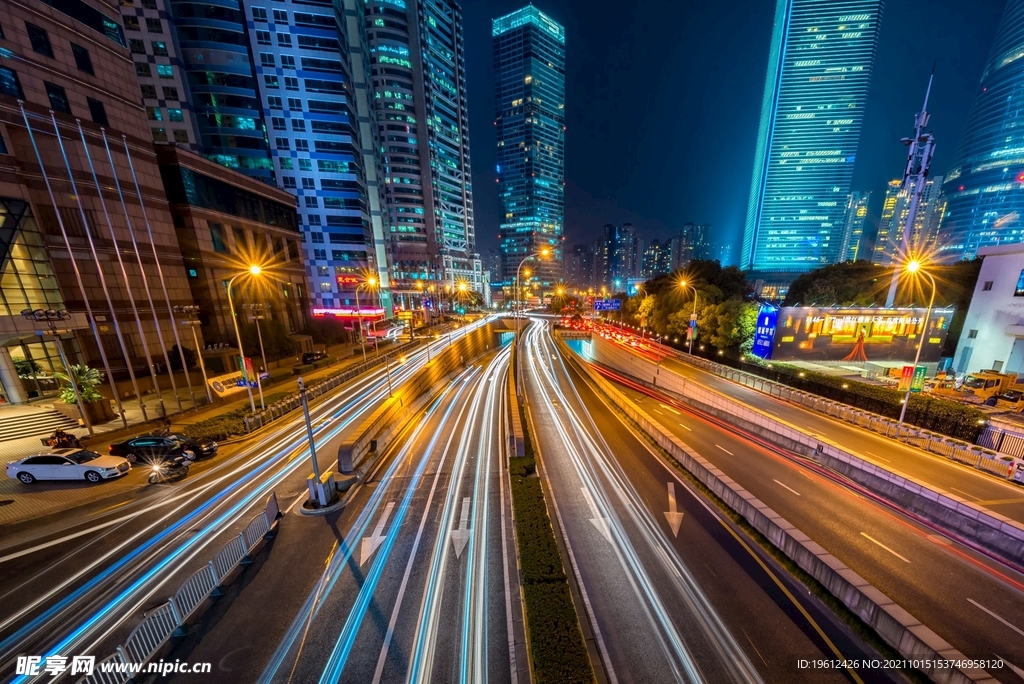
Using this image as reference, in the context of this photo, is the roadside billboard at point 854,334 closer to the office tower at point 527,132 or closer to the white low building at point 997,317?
the white low building at point 997,317

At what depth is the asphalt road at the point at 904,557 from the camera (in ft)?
30.1

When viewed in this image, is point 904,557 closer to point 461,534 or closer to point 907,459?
point 907,459

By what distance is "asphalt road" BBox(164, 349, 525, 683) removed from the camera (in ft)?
27.9

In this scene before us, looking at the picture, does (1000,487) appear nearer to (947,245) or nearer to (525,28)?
(947,245)

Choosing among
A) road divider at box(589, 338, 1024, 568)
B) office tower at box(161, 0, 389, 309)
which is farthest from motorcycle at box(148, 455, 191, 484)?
office tower at box(161, 0, 389, 309)

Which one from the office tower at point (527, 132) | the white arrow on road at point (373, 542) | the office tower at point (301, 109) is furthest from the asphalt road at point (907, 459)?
the office tower at point (527, 132)

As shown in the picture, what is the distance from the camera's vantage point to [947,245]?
119 m

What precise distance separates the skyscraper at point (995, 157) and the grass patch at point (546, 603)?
15230 centimetres

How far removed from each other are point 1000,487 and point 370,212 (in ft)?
308

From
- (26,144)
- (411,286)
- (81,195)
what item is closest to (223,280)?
(81,195)

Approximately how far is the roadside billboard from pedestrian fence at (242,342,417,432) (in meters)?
42.4

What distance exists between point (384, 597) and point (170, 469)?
641 inches

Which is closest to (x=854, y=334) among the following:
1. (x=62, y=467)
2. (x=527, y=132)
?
(x=62, y=467)

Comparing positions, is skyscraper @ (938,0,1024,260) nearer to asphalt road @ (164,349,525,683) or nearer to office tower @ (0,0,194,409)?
asphalt road @ (164,349,525,683)
